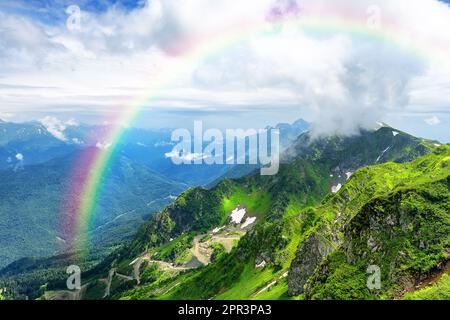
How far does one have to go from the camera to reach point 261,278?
19700 centimetres

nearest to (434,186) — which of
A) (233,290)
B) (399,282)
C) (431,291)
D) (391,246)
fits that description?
(391,246)

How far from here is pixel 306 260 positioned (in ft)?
520

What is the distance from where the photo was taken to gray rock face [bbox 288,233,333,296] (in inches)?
6058

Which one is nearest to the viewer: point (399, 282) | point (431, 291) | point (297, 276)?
point (431, 291)

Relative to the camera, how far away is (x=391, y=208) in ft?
411

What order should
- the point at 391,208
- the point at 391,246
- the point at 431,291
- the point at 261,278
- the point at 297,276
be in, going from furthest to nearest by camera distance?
the point at 261,278 → the point at 297,276 → the point at 391,208 → the point at 391,246 → the point at 431,291

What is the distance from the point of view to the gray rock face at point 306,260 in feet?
505
